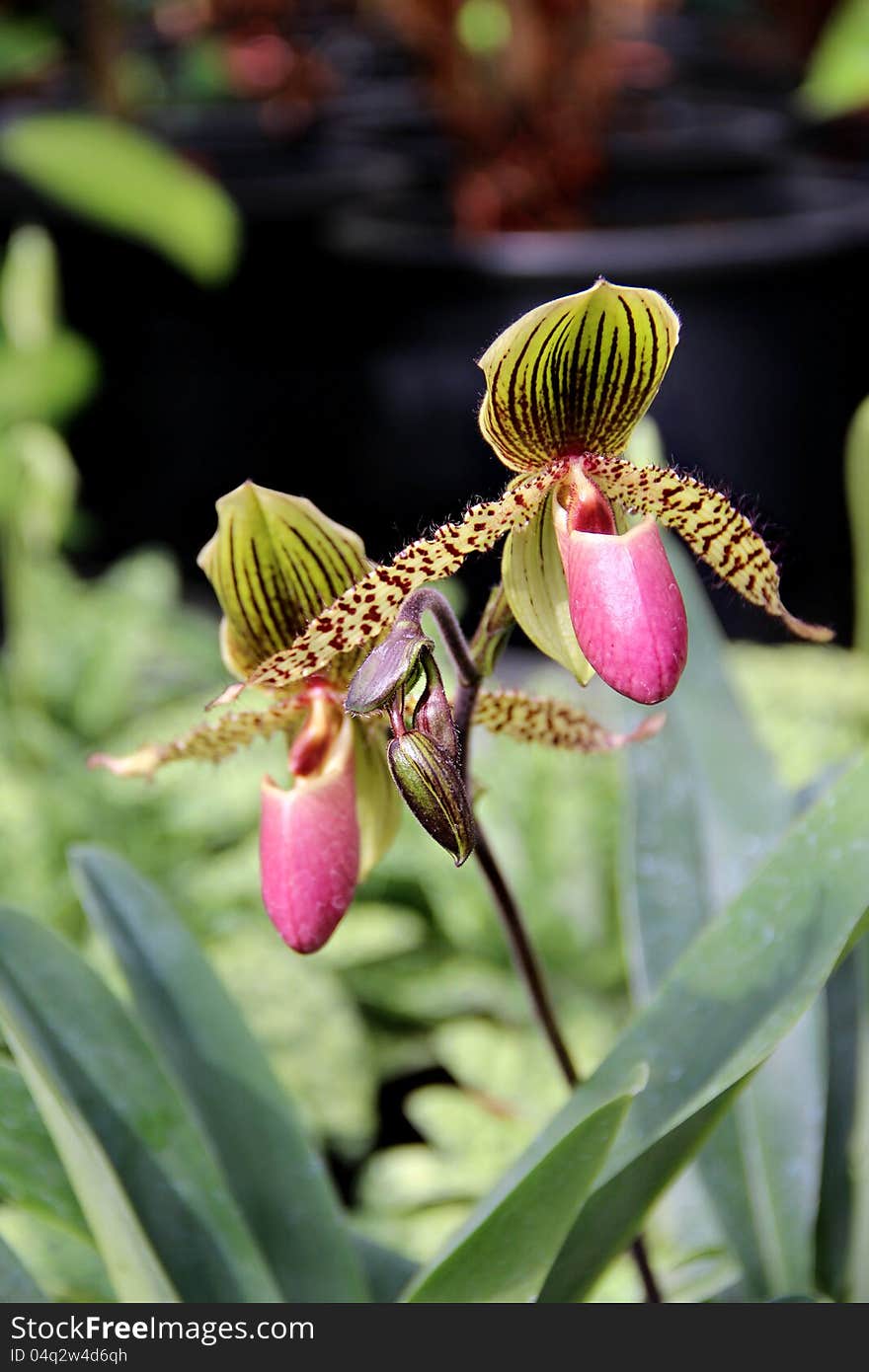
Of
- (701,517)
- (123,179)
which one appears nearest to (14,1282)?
(701,517)

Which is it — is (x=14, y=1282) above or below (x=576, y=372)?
below

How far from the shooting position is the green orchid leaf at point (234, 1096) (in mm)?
650

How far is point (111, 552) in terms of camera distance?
253 cm

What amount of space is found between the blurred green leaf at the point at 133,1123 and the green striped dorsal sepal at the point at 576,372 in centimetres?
31

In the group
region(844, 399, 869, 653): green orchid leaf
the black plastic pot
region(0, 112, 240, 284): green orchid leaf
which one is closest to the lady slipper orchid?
region(844, 399, 869, 653): green orchid leaf

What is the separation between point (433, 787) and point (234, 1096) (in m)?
0.28

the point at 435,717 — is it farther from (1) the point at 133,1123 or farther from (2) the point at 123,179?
(2) the point at 123,179

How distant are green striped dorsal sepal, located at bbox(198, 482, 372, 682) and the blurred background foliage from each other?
23 cm

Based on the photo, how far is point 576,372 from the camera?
0.49 meters

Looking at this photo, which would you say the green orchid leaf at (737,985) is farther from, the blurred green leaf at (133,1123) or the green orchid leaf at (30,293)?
the green orchid leaf at (30,293)

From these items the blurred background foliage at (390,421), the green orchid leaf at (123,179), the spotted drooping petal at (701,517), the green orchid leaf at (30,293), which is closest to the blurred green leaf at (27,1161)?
the blurred background foliage at (390,421)

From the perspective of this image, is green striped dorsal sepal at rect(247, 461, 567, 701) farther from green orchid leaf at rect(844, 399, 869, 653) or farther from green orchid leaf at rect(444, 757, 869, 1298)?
green orchid leaf at rect(844, 399, 869, 653)

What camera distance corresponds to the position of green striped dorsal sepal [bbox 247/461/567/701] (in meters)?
0.49
